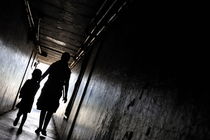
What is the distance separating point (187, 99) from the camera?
73.6 inches

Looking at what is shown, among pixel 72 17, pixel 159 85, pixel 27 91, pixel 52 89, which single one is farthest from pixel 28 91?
pixel 159 85

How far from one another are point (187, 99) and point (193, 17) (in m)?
0.57

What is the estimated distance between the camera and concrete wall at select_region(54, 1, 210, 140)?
1.78 metres

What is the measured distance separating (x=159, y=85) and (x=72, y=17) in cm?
655

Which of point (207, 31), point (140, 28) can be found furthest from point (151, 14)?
point (207, 31)

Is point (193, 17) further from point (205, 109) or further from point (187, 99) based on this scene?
point (205, 109)

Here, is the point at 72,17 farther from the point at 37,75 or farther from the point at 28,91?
the point at 28,91

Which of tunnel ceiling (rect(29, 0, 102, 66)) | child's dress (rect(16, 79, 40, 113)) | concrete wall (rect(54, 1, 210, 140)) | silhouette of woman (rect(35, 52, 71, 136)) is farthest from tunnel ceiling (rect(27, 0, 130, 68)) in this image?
child's dress (rect(16, 79, 40, 113))

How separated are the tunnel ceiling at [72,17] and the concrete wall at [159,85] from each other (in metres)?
1.89

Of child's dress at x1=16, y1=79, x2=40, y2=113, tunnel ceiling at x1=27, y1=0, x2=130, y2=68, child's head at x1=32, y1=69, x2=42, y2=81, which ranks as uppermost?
tunnel ceiling at x1=27, y1=0, x2=130, y2=68

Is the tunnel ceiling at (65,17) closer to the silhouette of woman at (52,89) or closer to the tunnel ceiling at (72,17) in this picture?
the tunnel ceiling at (72,17)

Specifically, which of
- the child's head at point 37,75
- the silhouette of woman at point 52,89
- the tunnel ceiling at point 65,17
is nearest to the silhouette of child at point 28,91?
the child's head at point 37,75

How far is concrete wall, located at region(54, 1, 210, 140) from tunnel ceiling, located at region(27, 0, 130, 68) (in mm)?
1887

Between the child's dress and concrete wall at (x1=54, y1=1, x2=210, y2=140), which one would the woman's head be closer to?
the child's dress
